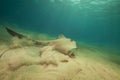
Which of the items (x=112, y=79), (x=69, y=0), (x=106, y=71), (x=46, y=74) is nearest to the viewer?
(x=46, y=74)

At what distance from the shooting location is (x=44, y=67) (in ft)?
19.2

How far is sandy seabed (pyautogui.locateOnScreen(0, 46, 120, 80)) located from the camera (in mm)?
5496

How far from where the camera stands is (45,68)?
5.80m

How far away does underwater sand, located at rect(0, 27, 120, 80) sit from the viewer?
5.50 meters

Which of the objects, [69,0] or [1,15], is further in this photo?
[69,0]

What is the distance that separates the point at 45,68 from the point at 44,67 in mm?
83

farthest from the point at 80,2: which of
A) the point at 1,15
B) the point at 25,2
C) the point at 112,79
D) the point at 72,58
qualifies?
the point at 112,79

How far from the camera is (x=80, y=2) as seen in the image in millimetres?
13852

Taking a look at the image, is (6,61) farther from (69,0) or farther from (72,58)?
(69,0)

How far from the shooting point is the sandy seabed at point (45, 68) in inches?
216

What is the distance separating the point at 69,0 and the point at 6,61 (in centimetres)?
926

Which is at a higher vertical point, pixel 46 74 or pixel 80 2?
pixel 80 2

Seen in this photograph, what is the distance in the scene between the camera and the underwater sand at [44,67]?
550cm

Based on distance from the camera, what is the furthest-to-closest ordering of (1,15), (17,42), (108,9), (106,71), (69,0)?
(108,9) < (69,0) < (1,15) < (17,42) < (106,71)
